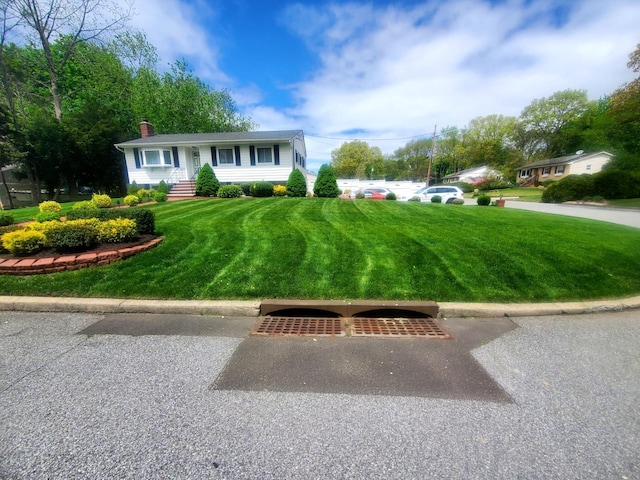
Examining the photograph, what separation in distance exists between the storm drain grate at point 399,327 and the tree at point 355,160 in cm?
6453

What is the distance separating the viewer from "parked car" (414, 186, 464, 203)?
19589mm

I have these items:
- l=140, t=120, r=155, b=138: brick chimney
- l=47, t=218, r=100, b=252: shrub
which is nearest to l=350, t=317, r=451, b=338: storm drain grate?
l=47, t=218, r=100, b=252: shrub

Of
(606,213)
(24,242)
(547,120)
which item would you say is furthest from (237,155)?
(547,120)

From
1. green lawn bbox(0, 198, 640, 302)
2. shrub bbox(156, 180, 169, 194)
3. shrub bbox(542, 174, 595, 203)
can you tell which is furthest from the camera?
shrub bbox(542, 174, 595, 203)

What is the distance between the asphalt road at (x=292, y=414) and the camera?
5.26 ft

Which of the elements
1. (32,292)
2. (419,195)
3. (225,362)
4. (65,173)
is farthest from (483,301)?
(65,173)

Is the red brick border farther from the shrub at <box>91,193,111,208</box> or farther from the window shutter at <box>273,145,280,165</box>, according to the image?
the window shutter at <box>273,145,280,165</box>

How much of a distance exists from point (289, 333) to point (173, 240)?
163 inches

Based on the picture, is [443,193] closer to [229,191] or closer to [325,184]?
[325,184]

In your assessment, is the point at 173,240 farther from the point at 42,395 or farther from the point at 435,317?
the point at 435,317

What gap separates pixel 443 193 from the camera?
2014cm

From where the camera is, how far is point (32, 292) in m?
3.73

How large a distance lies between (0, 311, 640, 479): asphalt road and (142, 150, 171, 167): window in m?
19.2

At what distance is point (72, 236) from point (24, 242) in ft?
2.20
